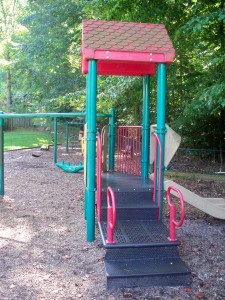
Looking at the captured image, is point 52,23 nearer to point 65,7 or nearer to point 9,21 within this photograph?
point 65,7

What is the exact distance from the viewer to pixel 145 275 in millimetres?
3676

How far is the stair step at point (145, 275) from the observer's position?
364 cm

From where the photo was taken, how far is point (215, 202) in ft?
21.2

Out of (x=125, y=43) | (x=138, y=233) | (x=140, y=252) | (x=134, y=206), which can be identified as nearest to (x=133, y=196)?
(x=134, y=206)

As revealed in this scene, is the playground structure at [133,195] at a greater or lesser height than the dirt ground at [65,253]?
greater

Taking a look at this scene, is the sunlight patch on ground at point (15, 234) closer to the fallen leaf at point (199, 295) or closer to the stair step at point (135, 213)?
the stair step at point (135, 213)

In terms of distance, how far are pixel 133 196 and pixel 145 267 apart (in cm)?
134

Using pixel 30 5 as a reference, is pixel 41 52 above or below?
below

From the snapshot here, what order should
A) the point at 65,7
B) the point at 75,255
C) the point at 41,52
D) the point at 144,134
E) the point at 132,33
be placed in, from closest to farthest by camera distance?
the point at 75,255 → the point at 132,33 → the point at 144,134 → the point at 65,7 → the point at 41,52

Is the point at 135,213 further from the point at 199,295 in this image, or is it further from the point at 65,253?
the point at 199,295

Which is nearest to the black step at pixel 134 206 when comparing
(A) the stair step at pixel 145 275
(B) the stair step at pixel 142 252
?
(B) the stair step at pixel 142 252

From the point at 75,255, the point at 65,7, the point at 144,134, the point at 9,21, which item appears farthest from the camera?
the point at 9,21

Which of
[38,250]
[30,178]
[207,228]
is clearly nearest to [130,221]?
[38,250]

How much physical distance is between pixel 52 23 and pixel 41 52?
1.69 meters
